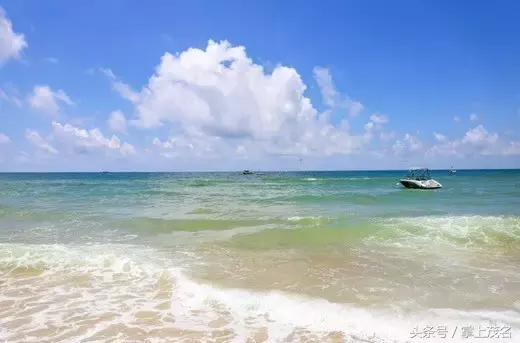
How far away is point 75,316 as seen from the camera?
263 inches

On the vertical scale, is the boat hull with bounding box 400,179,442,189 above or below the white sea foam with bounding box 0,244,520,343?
above

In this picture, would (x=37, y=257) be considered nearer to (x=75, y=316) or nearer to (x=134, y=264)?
(x=134, y=264)

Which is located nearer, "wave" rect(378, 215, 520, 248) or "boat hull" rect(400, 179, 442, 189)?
"wave" rect(378, 215, 520, 248)

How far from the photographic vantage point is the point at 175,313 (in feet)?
22.7

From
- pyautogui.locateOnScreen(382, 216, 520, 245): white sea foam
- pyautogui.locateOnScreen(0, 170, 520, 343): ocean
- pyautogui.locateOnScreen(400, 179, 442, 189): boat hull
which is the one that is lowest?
pyautogui.locateOnScreen(0, 170, 520, 343): ocean

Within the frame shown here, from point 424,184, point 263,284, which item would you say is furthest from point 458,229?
point 424,184

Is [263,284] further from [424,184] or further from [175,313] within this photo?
[424,184]

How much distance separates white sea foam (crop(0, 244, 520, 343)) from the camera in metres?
5.97

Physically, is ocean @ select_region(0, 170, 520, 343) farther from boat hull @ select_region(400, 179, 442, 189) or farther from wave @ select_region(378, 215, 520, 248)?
boat hull @ select_region(400, 179, 442, 189)

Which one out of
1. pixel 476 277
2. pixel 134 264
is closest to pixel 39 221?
pixel 134 264

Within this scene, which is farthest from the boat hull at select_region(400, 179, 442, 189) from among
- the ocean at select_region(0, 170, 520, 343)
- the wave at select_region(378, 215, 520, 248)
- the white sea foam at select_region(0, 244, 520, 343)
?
the white sea foam at select_region(0, 244, 520, 343)

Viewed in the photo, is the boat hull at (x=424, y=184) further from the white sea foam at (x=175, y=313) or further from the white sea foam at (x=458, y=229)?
the white sea foam at (x=175, y=313)

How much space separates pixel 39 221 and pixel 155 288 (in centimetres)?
1565

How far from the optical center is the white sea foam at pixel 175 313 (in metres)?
5.97
